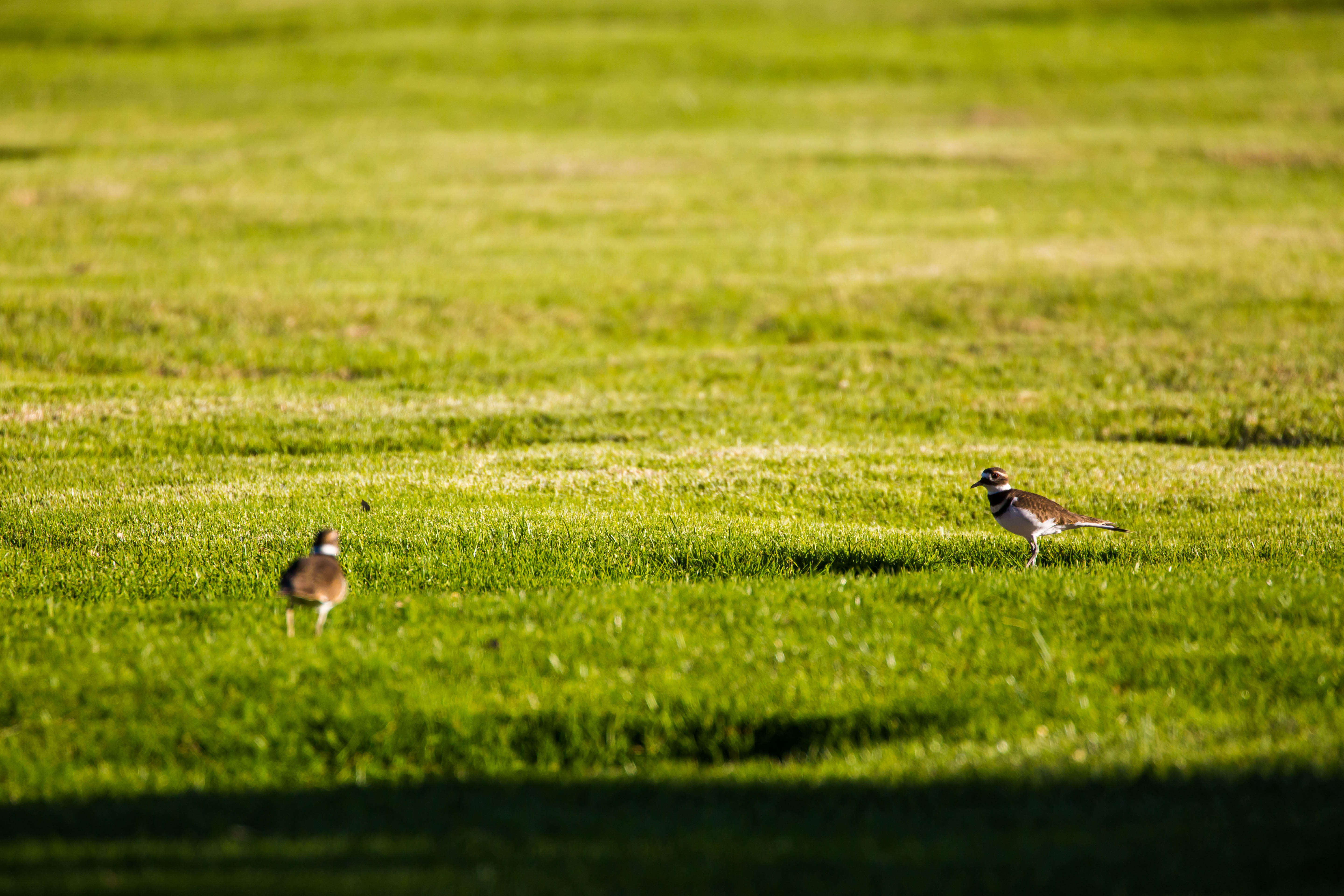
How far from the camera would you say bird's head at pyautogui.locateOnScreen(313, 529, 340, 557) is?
7879 millimetres

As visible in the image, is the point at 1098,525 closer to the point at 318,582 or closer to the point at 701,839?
the point at 701,839

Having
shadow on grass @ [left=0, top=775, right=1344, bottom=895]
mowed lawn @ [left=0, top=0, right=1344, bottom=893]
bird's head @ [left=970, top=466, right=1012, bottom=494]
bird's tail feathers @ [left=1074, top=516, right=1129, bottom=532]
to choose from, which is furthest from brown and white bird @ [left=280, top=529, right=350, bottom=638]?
bird's tail feathers @ [left=1074, top=516, right=1129, bottom=532]

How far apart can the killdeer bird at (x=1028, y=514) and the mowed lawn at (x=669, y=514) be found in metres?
0.40

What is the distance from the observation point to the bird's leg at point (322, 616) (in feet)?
25.5

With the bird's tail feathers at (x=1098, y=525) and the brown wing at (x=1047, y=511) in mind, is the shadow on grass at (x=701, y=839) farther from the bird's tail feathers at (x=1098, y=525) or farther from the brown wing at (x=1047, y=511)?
the bird's tail feathers at (x=1098, y=525)

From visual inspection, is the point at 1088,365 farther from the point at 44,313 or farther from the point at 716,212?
the point at 44,313

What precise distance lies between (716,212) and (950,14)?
2766 centimetres

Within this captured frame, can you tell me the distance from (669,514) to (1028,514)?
10.9ft

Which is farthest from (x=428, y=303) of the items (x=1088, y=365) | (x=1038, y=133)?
(x=1038, y=133)

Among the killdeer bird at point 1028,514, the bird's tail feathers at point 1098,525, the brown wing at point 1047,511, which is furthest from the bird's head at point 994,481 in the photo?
the bird's tail feathers at point 1098,525

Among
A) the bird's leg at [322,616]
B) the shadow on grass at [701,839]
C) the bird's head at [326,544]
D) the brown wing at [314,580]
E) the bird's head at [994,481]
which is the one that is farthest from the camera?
the bird's head at [994,481]

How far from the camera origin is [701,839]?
17.4 ft

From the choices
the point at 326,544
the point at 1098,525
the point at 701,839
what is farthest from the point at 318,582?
the point at 1098,525

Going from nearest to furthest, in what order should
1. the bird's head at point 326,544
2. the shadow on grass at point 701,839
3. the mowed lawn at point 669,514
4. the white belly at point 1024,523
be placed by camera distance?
the shadow on grass at point 701,839 → the mowed lawn at point 669,514 → the bird's head at point 326,544 → the white belly at point 1024,523
